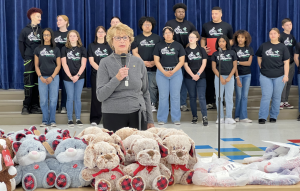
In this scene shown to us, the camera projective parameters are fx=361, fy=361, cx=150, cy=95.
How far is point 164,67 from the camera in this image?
567 centimetres

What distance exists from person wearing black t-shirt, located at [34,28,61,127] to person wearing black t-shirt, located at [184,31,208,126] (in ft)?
6.75

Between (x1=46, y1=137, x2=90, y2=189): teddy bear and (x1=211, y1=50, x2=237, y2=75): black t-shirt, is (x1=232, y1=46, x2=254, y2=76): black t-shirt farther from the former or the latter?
(x1=46, y1=137, x2=90, y2=189): teddy bear

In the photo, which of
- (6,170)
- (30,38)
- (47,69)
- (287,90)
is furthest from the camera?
(287,90)

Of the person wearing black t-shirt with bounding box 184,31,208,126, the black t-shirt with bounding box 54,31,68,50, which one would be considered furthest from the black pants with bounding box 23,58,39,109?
the person wearing black t-shirt with bounding box 184,31,208,126

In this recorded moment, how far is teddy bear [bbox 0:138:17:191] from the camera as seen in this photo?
136 cm

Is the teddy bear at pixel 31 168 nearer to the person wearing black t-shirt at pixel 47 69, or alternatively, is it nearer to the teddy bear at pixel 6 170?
the teddy bear at pixel 6 170

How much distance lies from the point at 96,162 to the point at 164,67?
4.29m

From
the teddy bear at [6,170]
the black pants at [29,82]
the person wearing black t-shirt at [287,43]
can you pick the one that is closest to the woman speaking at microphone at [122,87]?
the teddy bear at [6,170]

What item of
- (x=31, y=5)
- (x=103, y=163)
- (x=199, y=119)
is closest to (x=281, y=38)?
(x=199, y=119)

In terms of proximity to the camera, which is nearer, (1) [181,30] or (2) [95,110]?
(2) [95,110]

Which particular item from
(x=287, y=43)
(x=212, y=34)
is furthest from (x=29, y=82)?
(x=287, y=43)

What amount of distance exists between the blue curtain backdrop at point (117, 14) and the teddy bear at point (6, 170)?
5.73 meters

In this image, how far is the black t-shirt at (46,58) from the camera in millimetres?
5551

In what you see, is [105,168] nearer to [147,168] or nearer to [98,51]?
[147,168]
